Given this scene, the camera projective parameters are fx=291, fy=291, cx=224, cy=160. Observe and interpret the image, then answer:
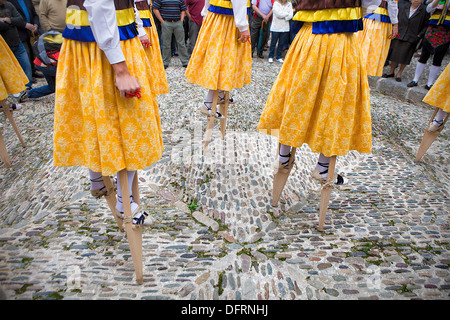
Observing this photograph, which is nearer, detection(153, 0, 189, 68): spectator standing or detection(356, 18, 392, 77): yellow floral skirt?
detection(356, 18, 392, 77): yellow floral skirt

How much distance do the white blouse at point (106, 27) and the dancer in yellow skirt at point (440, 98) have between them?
3.92 metres

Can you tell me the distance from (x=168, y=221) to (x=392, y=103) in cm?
591

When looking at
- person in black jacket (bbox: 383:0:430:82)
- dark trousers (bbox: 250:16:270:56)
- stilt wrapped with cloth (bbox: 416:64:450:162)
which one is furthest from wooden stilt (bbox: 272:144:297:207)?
dark trousers (bbox: 250:16:270:56)

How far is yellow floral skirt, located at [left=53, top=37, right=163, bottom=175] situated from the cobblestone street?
3.33 ft

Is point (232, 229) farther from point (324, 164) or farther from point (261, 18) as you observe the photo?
point (261, 18)

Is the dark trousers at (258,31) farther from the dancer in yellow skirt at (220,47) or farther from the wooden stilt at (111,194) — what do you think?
the wooden stilt at (111,194)

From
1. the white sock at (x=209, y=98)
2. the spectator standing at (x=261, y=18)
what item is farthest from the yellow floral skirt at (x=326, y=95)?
the spectator standing at (x=261, y=18)

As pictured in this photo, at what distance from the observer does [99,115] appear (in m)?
1.77

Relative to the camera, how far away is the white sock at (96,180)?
2250 mm

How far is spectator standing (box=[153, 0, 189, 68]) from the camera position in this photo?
25.4ft

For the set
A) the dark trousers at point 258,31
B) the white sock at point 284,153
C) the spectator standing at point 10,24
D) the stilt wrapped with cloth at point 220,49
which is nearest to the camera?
the white sock at point 284,153

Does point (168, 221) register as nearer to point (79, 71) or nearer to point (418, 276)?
point (79, 71)

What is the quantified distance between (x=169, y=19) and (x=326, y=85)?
6.82 m

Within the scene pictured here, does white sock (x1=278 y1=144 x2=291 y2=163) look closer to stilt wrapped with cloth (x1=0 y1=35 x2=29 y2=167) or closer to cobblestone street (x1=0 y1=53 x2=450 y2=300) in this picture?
cobblestone street (x1=0 y1=53 x2=450 y2=300)
